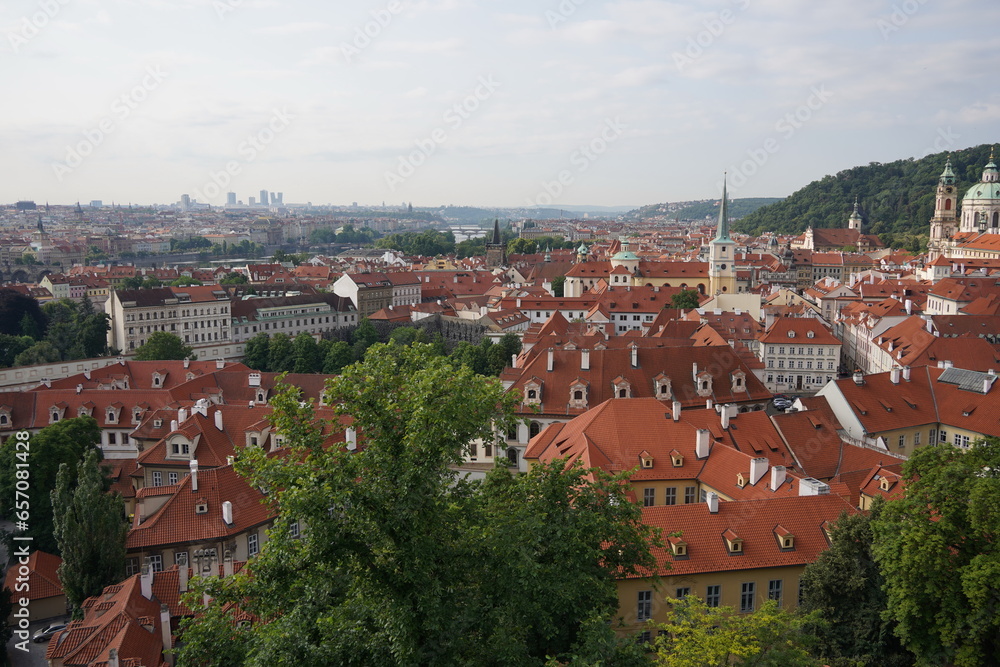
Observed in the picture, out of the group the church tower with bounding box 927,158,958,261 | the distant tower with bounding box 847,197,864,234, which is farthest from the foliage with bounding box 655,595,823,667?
the distant tower with bounding box 847,197,864,234

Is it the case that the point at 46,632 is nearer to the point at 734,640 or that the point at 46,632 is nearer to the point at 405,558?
the point at 405,558

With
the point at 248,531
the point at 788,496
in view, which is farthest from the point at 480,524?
the point at 248,531

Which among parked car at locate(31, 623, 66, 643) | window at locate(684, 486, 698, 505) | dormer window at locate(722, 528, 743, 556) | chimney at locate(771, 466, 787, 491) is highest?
chimney at locate(771, 466, 787, 491)

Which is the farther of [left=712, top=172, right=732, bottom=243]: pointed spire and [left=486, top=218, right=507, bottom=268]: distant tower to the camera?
[left=486, top=218, right=507, bottom=268]: distant tower

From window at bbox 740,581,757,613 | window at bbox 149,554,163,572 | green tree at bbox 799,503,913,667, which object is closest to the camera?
green tree at bbox 799,503,913,667

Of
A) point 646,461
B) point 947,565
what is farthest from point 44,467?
point 947,565

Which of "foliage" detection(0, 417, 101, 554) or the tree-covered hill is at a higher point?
the tree-covered hill

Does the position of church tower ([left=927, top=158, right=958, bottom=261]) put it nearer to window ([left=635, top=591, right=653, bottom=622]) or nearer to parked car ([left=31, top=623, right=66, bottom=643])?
window ([left=635, top=591, right=653, bottom=622])
